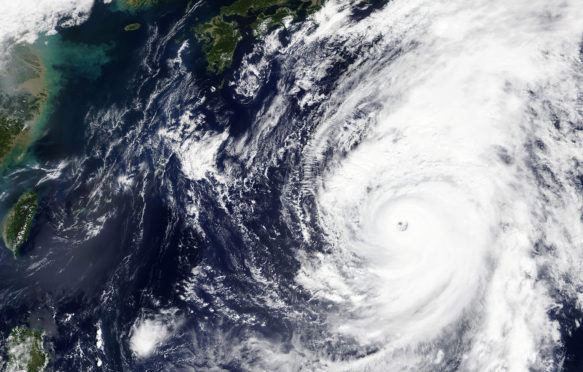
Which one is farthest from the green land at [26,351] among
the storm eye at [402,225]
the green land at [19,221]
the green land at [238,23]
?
the storm eye at [402,225]

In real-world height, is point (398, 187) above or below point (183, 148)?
below

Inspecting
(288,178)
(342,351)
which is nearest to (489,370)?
(342,351)

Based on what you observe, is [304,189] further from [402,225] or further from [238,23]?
[238,23]

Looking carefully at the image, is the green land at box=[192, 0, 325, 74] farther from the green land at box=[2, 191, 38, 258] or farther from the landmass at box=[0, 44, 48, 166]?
the green land at box=[2, 191, 38, 258]

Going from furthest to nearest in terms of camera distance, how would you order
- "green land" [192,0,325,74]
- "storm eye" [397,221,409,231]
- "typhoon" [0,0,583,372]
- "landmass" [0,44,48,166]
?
"landmass" [0,44,48,166] < "green land" [192,0,325,74] < "storm eye" [397,221,409,231] < "typhoon" [0,0,583,372]

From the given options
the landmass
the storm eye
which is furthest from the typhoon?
the landmass

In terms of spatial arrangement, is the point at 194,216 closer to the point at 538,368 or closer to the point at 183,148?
the point at 183,148

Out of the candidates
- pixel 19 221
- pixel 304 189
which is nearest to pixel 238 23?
pixel 304 189
